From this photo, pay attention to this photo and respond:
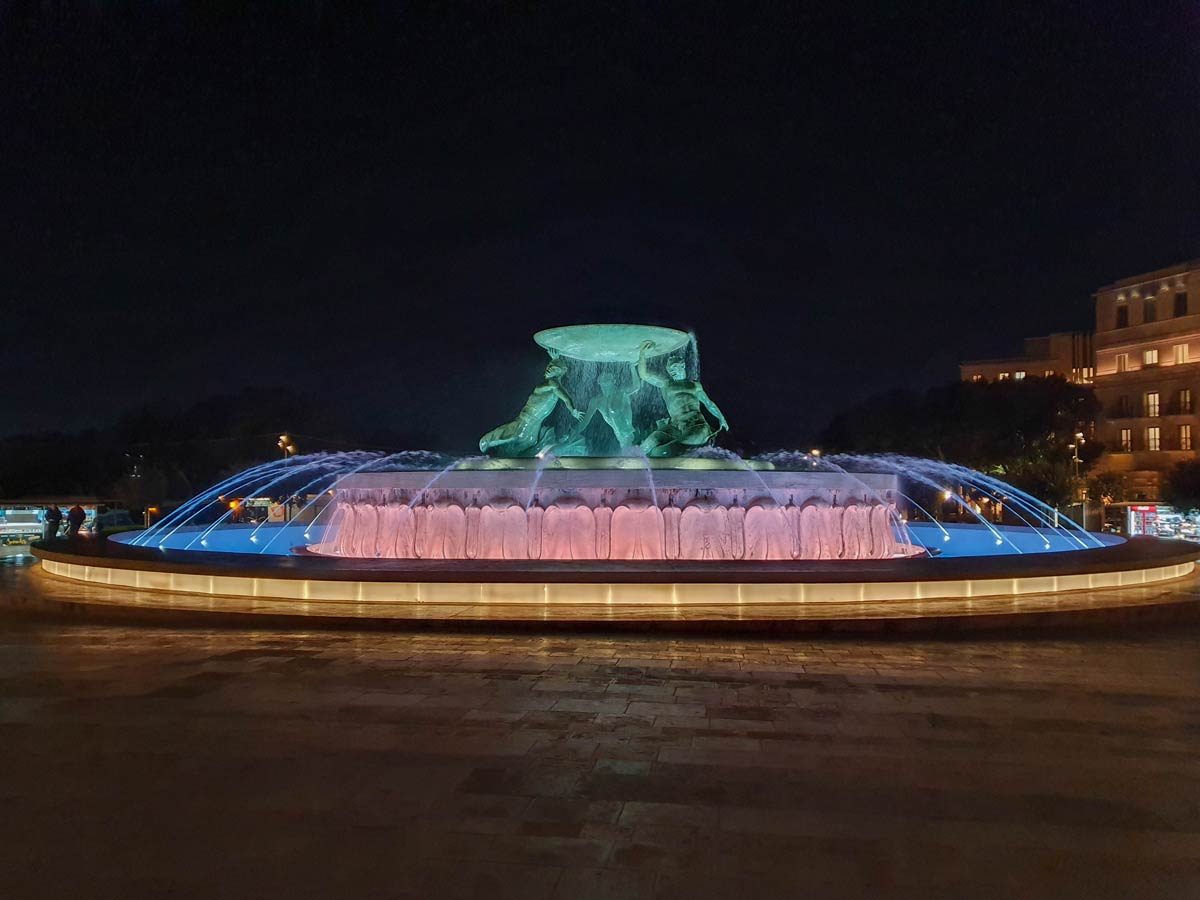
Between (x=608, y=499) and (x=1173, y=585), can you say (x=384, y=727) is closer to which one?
(x=608, y=499)

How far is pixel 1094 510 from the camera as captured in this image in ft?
104

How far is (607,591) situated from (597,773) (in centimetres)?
498

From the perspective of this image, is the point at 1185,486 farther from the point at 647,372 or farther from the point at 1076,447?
the point at 647,372

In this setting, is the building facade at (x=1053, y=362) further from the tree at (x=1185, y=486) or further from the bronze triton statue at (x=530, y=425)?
the bronze triton statue at (x=530, y=425)

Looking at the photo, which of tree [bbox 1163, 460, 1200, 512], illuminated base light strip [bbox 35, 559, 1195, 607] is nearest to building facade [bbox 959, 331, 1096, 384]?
tree [bbox 1163, 460, 1200, 512]

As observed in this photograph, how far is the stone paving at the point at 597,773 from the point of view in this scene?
3541mm

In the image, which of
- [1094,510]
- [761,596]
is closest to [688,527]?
[761,596]

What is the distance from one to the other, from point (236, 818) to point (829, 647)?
18.4 ft

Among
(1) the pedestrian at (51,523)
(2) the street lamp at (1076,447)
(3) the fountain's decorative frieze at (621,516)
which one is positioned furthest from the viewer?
(2) the street lamp at (1076,447)

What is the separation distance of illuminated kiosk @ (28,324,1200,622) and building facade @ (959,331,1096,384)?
1974 inches

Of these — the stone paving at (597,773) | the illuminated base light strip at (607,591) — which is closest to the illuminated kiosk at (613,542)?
the illuminated base light strip at (607,591)

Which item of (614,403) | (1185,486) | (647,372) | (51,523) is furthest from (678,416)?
(1185,486)

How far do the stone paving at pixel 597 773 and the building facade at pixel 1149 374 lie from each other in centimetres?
4900

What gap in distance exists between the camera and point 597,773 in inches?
186
